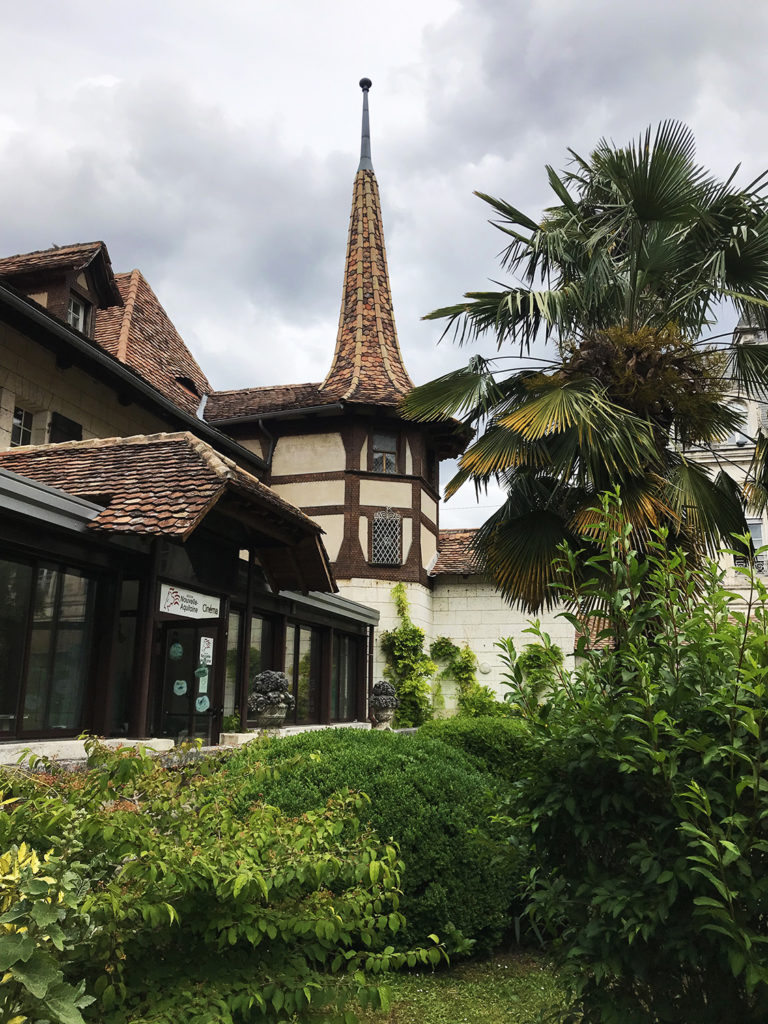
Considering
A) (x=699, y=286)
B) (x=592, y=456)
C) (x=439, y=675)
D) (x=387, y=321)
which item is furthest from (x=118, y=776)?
(x=387, y=321)

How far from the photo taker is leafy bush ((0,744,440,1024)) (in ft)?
8.86

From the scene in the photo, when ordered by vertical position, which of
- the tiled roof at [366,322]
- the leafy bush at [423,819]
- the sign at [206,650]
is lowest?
the leafy bush at [423,819]

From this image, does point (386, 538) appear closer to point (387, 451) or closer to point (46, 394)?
point (387, 451)

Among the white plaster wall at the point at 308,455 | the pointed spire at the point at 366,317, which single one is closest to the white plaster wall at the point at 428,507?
the white plaster wall at the point at 308,455

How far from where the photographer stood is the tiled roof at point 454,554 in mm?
21703

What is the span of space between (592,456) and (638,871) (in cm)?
675

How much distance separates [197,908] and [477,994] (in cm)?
344

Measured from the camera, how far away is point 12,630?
877 centimetres

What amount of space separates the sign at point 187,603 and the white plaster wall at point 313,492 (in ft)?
31.0

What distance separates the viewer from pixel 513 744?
27.2 ft

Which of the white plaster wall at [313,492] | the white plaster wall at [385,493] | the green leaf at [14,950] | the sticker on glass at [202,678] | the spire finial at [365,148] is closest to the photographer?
the green leaf at [14,950]

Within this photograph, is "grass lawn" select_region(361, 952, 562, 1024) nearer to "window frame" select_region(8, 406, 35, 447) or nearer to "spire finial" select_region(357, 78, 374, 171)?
"window frame" select_region(8, 406, 35, 447)

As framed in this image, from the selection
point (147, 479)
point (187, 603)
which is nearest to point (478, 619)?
point (187, 603)

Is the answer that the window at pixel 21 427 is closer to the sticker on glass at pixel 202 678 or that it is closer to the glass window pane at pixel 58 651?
the glass window pane at pixel 58 651
